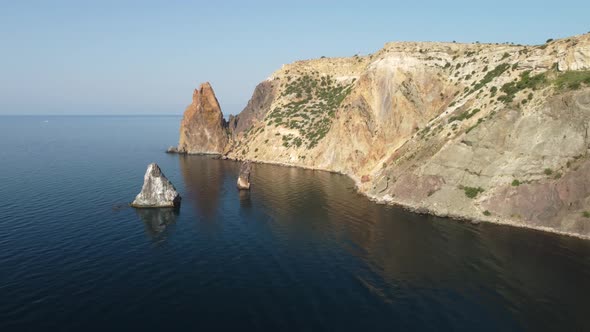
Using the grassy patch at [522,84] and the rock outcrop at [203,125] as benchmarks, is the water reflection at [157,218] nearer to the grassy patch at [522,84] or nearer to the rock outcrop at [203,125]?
the grassy patch at [522,84]

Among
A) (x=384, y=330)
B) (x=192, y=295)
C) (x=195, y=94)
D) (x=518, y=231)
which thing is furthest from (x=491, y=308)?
(x=195, y=94)

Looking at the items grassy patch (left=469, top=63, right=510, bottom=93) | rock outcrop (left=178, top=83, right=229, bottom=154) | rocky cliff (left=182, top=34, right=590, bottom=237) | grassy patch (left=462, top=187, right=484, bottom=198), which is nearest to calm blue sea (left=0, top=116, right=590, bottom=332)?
rocky cliff (left=182, top=34, right=590, bottom=237)

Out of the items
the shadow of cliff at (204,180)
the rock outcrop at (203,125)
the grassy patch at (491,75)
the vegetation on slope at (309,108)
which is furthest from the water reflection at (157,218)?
the rock outcrop at (203,125)

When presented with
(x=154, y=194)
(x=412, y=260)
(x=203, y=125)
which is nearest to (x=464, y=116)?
(x=412, y=260)

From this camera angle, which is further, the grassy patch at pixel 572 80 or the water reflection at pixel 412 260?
the grassy patch at pixel 572 80

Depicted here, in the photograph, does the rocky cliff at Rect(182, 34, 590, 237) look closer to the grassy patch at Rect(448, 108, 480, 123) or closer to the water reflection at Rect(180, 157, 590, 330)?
the grassy patch at Rect(448, 108, 480, 123)

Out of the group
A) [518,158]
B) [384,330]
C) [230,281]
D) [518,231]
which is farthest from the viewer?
[518,158]

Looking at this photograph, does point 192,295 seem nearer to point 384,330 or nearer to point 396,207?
point 384,330
